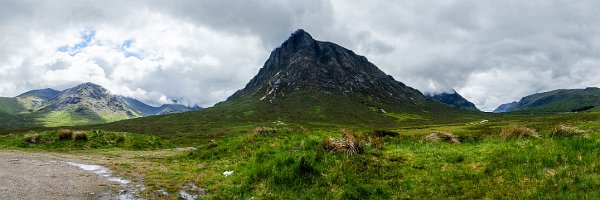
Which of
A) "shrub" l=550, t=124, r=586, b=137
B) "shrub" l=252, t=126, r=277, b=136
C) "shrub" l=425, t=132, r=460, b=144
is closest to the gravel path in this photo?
"shrub" l=252, t=126, r=277, b=136

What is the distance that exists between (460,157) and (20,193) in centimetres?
1980

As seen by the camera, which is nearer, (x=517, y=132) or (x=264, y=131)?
(x=517, y=132)

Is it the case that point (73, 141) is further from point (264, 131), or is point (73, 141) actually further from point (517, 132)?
point (517, 132)

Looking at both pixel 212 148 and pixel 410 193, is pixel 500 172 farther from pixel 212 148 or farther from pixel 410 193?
pixel 212 148

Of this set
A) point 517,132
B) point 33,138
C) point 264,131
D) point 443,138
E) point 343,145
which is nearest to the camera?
point 343,145

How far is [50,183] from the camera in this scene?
20.2 meters

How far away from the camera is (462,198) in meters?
16.0

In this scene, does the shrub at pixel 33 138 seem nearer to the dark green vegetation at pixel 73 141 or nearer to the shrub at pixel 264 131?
the dark green vegetation at pixel 73 141

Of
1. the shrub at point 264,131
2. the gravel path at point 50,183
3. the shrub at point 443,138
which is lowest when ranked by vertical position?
the gravel path at point 50,183

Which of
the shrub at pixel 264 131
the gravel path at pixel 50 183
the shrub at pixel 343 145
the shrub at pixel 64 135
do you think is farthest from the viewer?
the shrub at pixel 64 135

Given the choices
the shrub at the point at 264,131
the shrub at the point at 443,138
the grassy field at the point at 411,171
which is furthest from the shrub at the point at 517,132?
the shrub at the point at 264,131

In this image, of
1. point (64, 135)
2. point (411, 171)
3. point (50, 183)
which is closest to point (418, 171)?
point (411, 171)

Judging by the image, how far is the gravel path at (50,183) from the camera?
58.2ft

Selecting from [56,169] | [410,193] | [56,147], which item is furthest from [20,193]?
[56,147]
